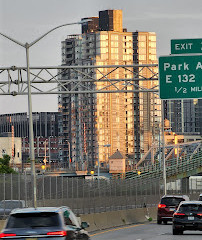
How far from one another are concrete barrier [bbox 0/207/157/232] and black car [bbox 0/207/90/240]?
1913cm

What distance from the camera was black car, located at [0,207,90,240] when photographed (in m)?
18.3

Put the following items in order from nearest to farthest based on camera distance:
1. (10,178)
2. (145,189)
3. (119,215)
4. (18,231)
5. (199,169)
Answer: (18,231), (10,178), (119,215), (145,189), (199,169)

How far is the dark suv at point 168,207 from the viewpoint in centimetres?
4562

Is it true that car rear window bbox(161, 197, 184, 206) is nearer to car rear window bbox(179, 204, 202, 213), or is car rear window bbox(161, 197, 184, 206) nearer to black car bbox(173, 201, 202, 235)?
car rear window bbox(179, 204, 202, 213)

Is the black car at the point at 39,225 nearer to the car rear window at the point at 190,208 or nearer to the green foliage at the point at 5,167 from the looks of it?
the car rear window at the point at 190,208

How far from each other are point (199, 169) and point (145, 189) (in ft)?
97.0

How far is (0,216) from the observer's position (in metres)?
37.1

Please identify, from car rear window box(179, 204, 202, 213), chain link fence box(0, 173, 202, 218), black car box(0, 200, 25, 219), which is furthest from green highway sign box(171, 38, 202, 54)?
black car box(0, 200, 25, 219)

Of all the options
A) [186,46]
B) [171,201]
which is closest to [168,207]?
[171,201]

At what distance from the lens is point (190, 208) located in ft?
115

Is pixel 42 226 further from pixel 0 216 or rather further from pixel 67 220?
pixel 0 216

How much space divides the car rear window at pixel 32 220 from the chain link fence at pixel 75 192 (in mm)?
16222

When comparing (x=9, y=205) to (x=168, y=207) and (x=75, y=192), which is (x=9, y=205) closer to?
(x=75, y=192)

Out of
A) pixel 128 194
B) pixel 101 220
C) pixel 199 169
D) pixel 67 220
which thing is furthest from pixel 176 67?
pixel 199 169
